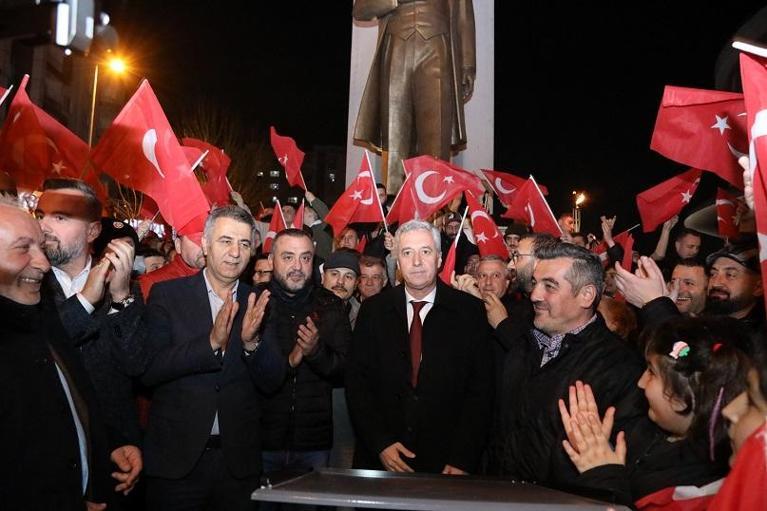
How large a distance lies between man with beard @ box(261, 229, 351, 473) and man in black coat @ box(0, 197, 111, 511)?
1241 mm

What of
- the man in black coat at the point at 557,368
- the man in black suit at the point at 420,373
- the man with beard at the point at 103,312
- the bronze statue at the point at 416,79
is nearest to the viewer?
the man in black coat at the point at 557,368

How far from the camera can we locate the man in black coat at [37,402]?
2537mm

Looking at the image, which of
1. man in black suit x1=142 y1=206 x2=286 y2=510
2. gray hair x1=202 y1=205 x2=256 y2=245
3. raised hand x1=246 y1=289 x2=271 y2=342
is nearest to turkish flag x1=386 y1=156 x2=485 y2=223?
gray hair x1=202 y1=205 x2=256 y2=245

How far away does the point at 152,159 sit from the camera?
209 inches

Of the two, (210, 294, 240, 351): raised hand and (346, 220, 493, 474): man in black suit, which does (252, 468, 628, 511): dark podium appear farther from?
(346, 220, 493, 474): man in black suit

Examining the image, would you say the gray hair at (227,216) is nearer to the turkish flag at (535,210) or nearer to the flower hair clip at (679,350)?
the flower hair clip at (679,350)

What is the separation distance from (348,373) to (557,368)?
1442mm

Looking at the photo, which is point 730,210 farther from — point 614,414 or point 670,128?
point 614,414

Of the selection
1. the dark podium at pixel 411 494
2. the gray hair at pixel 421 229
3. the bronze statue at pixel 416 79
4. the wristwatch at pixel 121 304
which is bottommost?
the dark podium at pixel 411 494

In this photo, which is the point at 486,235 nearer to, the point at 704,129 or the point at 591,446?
the point at 704,129

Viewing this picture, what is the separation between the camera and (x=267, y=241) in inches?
315

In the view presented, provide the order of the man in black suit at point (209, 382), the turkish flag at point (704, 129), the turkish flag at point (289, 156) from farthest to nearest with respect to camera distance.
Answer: the turkish flag at point (289, 156) < the turkish flag at point (704, 129) < the man in black suit at point (209, 382)

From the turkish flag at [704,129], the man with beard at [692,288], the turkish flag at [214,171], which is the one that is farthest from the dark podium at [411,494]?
the turkish flag at [214,171]

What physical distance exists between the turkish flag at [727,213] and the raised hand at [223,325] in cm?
406
